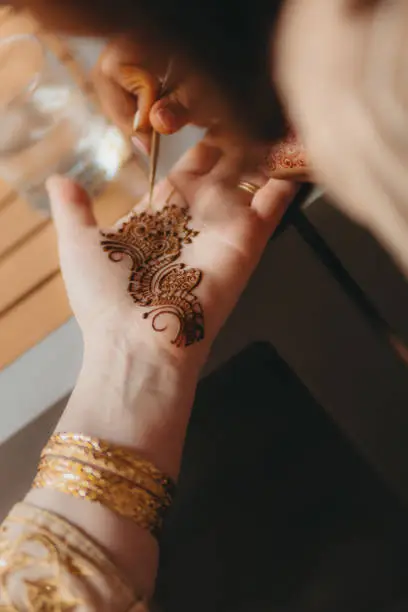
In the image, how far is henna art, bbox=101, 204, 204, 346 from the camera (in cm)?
52

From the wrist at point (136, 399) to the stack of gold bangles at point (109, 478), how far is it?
0.01 metres

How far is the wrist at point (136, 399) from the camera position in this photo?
46cm

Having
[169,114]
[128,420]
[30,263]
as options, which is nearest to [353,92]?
[169,114]

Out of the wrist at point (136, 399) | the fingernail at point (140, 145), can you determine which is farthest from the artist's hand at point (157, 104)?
the wrist at point (136, 399)

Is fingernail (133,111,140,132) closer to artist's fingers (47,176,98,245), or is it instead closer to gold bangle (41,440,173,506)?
artist's fingers (47,176,98,245)

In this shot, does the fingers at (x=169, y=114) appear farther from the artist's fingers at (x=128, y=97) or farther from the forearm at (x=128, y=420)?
the forearm at (x=128, y=420)

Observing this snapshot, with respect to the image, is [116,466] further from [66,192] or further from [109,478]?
[66,192]

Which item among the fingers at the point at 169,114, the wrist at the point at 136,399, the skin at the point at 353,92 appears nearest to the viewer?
the skin at the point at 353,92

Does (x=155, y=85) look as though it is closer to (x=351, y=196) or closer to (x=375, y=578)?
(x=351, y=196)

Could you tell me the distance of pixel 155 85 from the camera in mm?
371

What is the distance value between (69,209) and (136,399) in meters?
0.20

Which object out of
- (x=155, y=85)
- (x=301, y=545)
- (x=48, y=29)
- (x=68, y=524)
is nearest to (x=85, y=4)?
(x=48, y=29)

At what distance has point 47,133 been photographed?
2.01ft

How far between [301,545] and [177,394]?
153 mm
